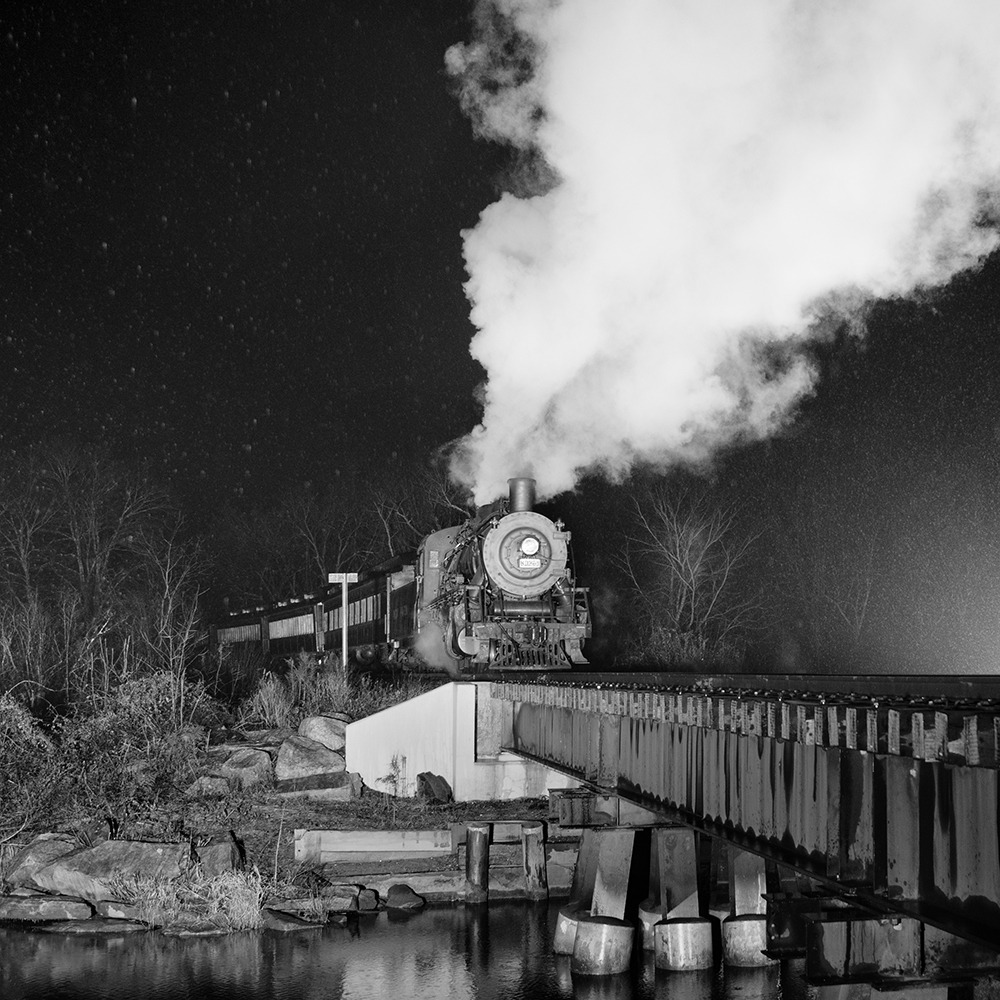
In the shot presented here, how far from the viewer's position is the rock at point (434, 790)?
18.6 m

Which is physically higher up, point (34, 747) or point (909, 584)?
point (909, 584)

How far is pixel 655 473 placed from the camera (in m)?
45.2

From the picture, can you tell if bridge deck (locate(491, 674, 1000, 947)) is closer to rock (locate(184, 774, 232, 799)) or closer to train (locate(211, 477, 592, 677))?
train (locate(211, 477, 592, 677))

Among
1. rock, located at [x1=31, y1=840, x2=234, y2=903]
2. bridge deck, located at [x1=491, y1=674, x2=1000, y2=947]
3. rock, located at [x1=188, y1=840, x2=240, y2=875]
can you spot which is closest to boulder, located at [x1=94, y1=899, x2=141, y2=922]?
rock, located at [x1=31, y1=840, x2=234, y2=903]

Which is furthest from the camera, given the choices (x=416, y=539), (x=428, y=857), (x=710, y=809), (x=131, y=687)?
(x=416, y=539)

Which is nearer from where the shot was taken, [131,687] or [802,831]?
[802,831]

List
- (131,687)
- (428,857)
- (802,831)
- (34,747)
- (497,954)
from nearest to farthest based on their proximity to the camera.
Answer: (802,831), (497,954), (428,857), (34,747), (131,687)

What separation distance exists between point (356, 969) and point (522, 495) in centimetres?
Result: 975

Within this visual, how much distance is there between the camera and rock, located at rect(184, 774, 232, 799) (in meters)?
19.0

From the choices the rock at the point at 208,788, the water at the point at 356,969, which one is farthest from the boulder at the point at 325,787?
the water at the point at 356,969

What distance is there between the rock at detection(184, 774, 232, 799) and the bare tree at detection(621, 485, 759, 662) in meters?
16.7

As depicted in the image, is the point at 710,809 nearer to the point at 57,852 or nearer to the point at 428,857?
the point at 428,857

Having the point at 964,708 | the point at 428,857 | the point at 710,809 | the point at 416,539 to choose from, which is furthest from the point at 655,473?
the point at 964,708

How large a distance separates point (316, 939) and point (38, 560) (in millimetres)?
33261
